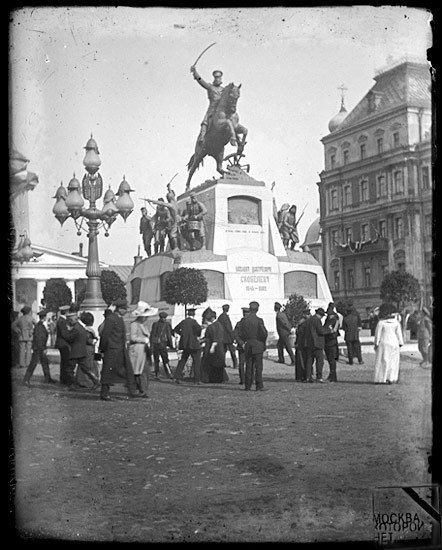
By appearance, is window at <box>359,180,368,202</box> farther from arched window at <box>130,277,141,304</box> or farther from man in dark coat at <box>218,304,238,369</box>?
arched window at <box>130,277,141,304</box>

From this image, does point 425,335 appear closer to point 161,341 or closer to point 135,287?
point 161,341

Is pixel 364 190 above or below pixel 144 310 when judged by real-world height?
above

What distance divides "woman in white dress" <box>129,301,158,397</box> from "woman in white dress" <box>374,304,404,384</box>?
82.5 inches

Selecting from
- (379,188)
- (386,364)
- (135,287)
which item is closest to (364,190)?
(379,188)

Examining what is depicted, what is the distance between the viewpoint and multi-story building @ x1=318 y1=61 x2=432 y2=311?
19.0ft

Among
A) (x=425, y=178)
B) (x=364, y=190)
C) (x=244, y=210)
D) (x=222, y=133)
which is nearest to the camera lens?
(x=425, y=178)

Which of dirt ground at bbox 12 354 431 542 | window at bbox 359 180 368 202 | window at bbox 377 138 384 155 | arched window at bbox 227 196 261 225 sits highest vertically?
window at bbox 377 138 384 155

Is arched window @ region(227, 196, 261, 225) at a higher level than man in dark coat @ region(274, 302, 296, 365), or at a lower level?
higher

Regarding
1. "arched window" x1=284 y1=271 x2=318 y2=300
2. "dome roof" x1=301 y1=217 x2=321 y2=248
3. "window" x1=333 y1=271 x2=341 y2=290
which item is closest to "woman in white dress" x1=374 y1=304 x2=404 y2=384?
"window" x1=333 y1=271 x2=341 y2=290

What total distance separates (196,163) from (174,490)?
2.91 m

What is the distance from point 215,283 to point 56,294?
4.80 feet

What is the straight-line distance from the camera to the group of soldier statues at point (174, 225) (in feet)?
19.8

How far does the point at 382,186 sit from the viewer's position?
6164 mm

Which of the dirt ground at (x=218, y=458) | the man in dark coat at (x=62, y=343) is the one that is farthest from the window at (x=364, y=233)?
the man in dark coat at (x=62, y=343)
